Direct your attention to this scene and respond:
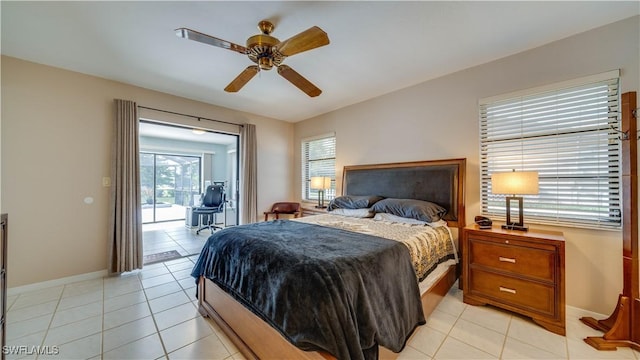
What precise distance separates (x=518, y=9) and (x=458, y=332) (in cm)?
271

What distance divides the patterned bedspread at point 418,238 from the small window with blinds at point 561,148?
2.35ft

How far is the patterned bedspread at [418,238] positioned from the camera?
202cm

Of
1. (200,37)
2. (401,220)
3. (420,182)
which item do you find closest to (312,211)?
(401,220)

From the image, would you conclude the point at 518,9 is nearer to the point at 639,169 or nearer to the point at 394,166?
the point at 639,169

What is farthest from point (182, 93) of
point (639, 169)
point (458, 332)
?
point (639, 169)

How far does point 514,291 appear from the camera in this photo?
2135mm

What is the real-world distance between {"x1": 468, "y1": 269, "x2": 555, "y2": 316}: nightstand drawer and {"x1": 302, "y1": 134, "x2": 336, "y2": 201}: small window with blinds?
266 centimetres

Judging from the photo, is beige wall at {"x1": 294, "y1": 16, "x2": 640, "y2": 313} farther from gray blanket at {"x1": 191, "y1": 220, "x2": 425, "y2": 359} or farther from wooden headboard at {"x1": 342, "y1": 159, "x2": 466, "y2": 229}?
gray blanket at {"x1": 191, "y1": 220, "x2": 425, "y2": 359}

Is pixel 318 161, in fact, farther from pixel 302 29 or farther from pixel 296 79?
pixel 302 29

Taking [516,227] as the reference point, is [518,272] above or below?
below

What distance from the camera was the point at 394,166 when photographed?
11.3 feet

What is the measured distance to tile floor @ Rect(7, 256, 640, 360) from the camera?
1.72 m

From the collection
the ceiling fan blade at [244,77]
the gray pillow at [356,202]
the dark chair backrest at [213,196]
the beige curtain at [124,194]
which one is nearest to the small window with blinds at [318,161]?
the gray pillow at [356,202]

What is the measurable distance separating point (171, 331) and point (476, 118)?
150 inches
